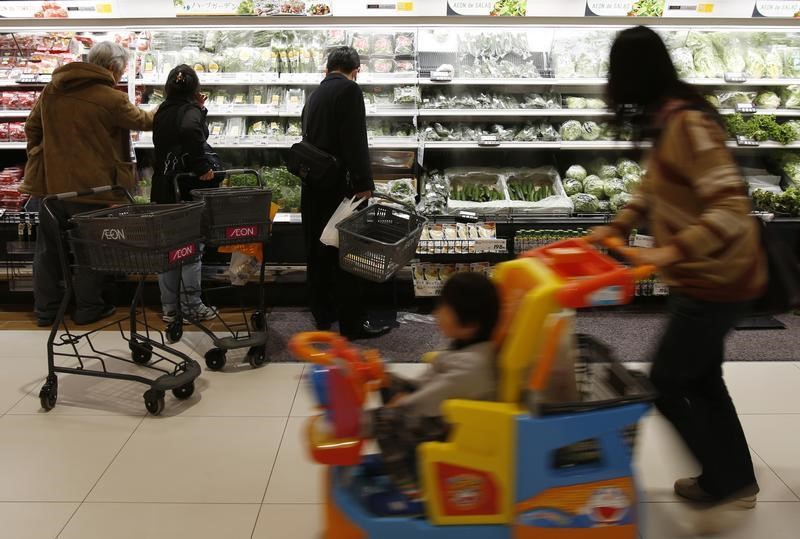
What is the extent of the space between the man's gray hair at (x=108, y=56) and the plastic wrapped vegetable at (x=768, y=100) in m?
4.51

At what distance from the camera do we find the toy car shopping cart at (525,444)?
2018 millimetres

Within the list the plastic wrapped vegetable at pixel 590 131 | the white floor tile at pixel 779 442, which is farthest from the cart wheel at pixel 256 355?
the plastic wrapped vegetable at pixel 590 131

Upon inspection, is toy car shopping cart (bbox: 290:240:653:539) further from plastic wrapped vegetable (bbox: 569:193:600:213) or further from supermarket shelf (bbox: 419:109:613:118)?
supermarket shelf (bbox: 419:109:613:118)

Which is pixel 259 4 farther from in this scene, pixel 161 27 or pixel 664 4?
pixel 664 4

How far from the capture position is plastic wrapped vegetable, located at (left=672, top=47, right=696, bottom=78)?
533cm

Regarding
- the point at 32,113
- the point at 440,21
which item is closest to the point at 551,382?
the point at 440,21

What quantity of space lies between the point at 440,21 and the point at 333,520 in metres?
3.87

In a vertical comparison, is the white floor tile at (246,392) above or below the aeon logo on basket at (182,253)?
below

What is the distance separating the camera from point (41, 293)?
192 inches

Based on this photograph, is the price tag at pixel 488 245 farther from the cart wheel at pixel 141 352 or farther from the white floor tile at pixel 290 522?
the white floor tile at pixel 290 522

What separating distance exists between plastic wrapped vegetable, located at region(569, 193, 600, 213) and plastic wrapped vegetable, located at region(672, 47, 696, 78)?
3.82 ft

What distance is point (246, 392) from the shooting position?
3822 mm

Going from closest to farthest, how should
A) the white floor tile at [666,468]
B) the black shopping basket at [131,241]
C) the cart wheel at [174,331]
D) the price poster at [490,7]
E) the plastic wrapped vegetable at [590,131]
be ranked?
the white floor tile at [666,468]
the black shopping basket at [131,241]
the cart wheel at [174,331]
the price poster at [490,7]
the plastic wrapped vegetable at [590,131]

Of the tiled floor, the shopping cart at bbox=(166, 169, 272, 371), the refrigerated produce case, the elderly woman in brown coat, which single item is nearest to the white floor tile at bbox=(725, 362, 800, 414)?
the tiled floor
